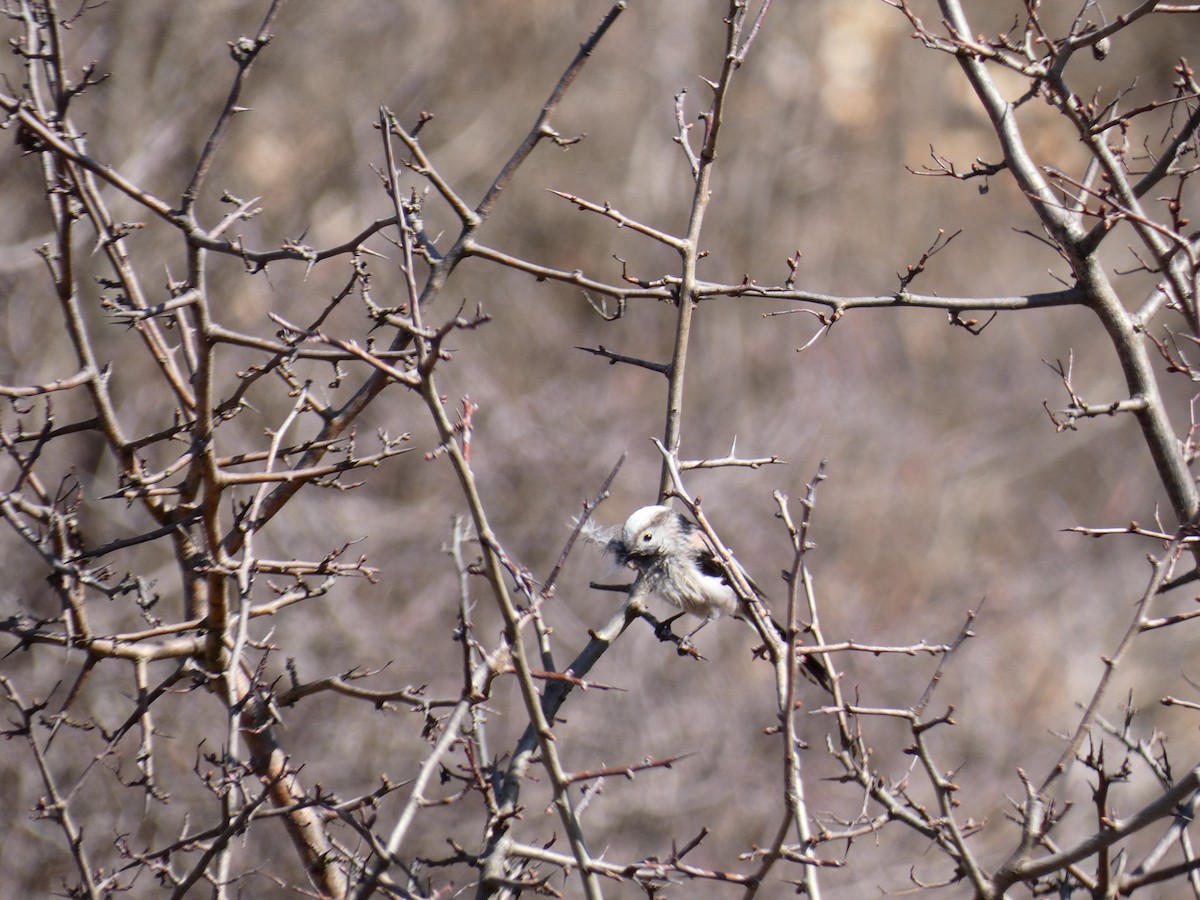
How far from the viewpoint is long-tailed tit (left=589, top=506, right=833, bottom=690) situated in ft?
13.3

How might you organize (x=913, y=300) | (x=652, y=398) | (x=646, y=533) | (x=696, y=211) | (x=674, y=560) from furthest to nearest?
(x=652, y=398) < (x=674, y=560) < (x=646, y=533) < (x=696, y=211) < (x=913, y=300)

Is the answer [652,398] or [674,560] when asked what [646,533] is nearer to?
[674,560]

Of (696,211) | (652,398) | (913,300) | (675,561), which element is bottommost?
(913,300)

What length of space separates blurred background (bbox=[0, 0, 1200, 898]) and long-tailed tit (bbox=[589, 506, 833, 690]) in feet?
4.25

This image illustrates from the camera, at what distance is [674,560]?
4266 millimetres

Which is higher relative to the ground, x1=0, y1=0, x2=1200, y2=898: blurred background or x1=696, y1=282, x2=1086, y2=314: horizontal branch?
x1=0, y1=0, x2=1200, y2=898: blurred background

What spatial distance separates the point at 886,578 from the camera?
1086 centimetres

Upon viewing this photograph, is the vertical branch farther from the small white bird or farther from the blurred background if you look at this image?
the blurred background

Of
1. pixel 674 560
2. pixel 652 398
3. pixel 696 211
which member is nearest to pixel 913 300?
pixel 696 211

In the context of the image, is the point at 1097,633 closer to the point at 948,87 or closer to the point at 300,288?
the point at 948,87

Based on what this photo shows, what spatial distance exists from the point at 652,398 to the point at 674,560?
6.70m

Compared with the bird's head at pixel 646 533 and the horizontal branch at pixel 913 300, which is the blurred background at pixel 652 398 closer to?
the bird's head at pixel 646 533

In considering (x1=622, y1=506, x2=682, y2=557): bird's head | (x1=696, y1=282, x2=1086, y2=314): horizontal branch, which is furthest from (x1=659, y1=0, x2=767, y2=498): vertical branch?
(x1=622, y1=506, x2=682, y2=557): bird's head

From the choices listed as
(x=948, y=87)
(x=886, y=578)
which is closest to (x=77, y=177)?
(x=886, y=578)
